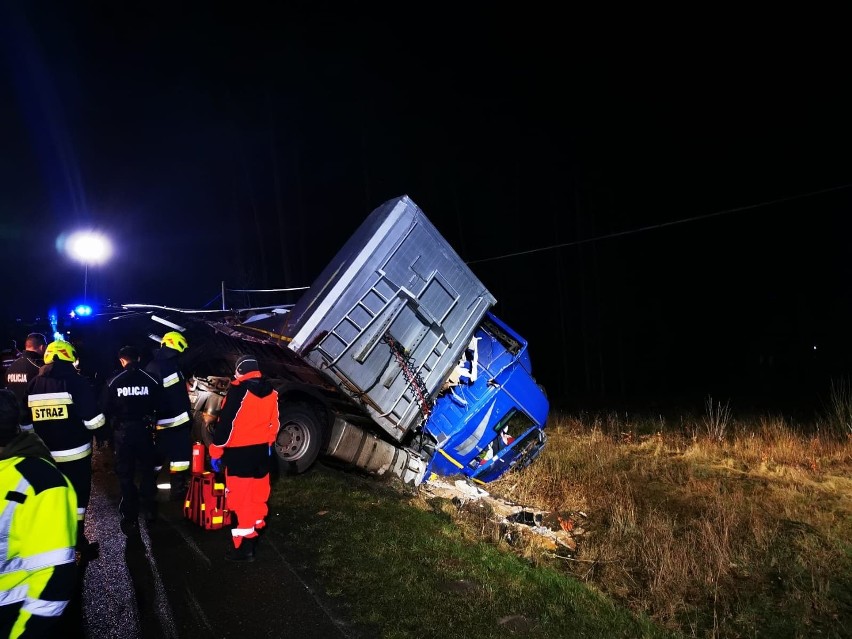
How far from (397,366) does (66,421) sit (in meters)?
3.39

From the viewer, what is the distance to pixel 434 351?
664 cm

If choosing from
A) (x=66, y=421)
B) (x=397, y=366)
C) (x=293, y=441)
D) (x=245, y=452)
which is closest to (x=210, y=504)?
(x=245, y=452)

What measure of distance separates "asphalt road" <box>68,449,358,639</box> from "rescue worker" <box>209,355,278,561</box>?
23 cm

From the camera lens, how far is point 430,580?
3834 millimetres

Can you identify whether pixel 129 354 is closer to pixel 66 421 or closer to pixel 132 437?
pixel 132 437

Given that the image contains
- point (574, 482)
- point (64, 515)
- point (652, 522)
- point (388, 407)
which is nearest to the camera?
point (64, 515)

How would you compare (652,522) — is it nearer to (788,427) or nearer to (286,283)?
(788,427)

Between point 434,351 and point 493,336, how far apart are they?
110 cm

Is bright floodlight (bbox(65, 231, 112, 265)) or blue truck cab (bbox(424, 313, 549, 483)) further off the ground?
bright floodlight (bbox(65, 231, 112, 265))

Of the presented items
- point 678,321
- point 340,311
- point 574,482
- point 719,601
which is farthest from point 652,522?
point 678,321

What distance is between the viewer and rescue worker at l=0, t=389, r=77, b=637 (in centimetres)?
164

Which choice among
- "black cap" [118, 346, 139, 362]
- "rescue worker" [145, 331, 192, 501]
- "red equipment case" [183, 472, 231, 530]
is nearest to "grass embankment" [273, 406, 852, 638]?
"red equipment case" [183, 472, 231, 530]

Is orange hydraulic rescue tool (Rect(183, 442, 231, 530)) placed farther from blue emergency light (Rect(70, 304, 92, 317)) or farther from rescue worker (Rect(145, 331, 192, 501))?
blue emergency light (Rect(70, 304, 92, 317))

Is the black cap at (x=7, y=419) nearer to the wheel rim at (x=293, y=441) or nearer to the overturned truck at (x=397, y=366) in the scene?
the overturned truck at (x=397, y=366)
